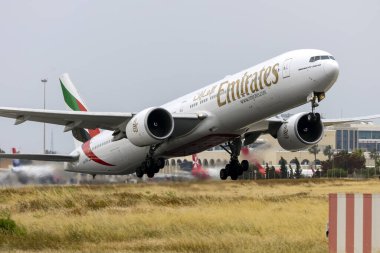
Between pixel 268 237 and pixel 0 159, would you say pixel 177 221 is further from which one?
pixel 0 159

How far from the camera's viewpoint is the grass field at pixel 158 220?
25047 mm

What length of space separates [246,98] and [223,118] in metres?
2.08

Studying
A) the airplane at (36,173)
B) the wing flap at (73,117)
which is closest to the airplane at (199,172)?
the wing flap at (73,117)

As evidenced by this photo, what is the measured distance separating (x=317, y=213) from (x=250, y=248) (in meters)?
11.6

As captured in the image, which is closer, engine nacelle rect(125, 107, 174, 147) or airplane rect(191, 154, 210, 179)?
engine nacelle rect(125, 107, 174, 147)

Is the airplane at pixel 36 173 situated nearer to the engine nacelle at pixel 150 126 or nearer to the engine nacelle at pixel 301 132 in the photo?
the engine nacelle at pixel 150 126

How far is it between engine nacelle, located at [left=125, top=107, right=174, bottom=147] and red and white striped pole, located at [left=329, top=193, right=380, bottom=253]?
18797 mm

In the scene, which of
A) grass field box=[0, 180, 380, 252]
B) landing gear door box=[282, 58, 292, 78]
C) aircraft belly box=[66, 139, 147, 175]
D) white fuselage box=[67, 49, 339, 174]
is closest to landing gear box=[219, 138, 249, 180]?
grass field box=[0, 180, 380, 252]

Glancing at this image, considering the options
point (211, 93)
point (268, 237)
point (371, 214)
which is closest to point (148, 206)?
point (211, 93)

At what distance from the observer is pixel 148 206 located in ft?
129

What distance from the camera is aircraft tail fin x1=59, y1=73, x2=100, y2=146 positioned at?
52594mm

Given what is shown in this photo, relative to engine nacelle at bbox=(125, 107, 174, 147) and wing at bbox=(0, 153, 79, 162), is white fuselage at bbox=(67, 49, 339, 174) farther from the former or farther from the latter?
wing at bbox=(0, 153, 79, 162)

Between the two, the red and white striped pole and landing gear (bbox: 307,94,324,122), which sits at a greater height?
landing gear (bbox: 307,94,324,122)

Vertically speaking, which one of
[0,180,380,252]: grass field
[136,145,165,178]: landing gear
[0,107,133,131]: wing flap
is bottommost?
[0,180,380,252]: grass field
